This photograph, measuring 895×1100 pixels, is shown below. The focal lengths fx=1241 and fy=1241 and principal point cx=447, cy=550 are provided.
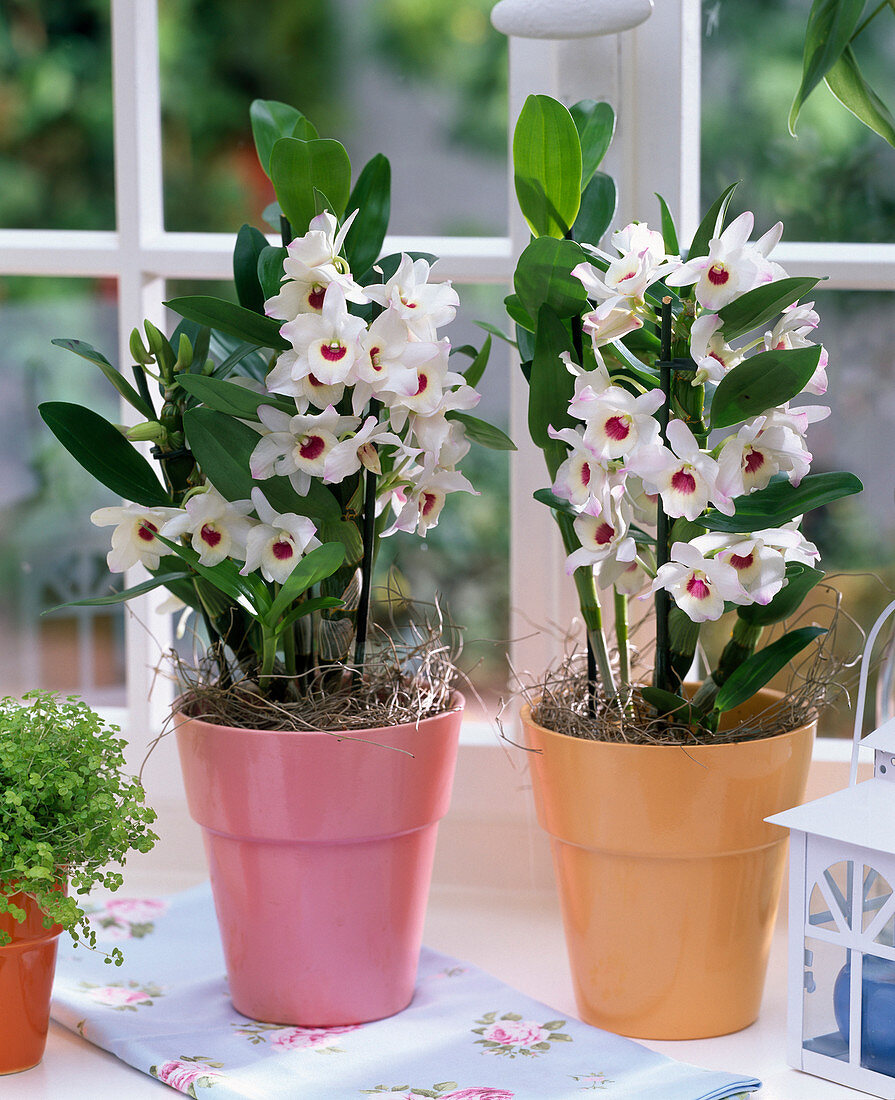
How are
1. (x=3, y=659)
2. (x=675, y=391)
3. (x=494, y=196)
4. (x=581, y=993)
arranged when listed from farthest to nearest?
(x=3, y=659), (x=494, y=196), (x=581, y=993), (x=675, y=391)

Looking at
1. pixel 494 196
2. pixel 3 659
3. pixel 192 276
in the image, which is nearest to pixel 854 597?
pixel 494 196

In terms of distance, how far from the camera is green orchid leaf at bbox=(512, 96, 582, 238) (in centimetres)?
82

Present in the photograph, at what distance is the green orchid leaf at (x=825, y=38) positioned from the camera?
826 mm

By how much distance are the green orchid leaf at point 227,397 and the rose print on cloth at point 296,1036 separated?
446 millimetres

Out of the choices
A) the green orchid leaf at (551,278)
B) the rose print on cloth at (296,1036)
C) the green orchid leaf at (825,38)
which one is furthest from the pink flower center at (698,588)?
the rose print on cloth at (296,1036)

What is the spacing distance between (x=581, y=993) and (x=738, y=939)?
13 cm

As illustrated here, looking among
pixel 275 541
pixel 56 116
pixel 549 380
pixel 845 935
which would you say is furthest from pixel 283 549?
pixel 56 116

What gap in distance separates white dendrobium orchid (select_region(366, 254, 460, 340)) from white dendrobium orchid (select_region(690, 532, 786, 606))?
23 cm

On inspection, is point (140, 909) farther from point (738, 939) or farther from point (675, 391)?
point (675, 391)

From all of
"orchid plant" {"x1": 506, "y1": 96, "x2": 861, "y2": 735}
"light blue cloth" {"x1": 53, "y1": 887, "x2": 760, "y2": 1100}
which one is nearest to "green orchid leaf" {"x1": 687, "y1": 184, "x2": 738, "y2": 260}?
"orchid plant" {"x1": 506, "y1": 96, "x2": 861, "y2": 735}

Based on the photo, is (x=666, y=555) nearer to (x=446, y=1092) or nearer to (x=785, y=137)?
(x=446, y=1092)

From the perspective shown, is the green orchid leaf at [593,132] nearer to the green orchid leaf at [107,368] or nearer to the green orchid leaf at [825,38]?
the green orchid leaf at [825,38]

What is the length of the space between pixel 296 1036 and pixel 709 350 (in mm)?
564

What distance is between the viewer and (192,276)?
1166 millimetres
